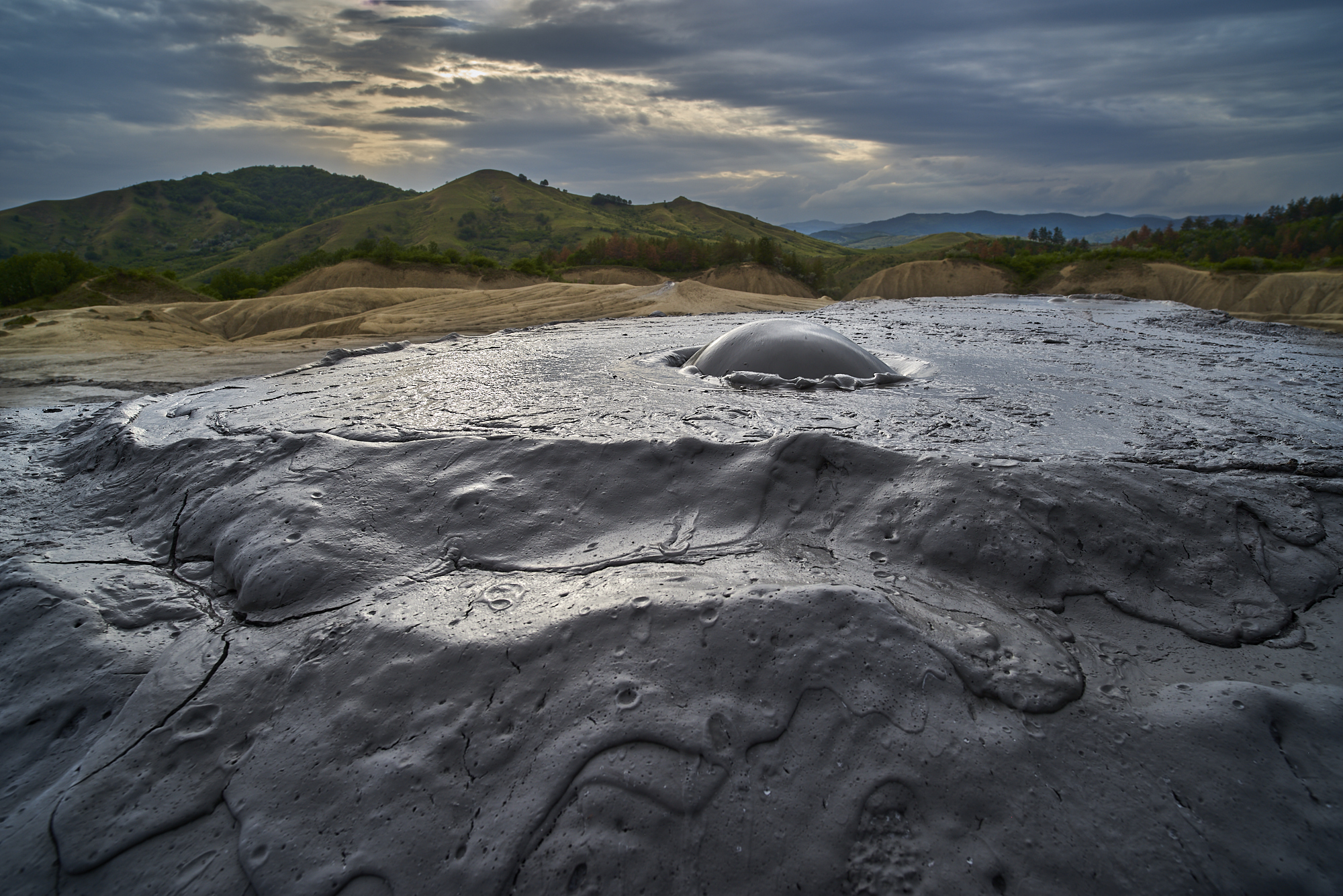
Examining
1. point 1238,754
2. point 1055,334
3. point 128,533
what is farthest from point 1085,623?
point 1055,334

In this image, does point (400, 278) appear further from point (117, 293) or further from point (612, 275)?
point (612, 275)

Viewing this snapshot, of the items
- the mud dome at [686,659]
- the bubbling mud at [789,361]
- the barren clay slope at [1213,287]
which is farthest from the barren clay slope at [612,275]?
the mud dome at [686,659]

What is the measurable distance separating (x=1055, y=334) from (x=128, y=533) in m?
8.20

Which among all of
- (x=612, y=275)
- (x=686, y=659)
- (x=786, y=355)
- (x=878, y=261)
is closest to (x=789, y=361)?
(x=786, y=355)

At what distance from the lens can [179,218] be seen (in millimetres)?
80312

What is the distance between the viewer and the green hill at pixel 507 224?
63.9 metres

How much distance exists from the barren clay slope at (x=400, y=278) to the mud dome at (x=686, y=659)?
1962 centimetres

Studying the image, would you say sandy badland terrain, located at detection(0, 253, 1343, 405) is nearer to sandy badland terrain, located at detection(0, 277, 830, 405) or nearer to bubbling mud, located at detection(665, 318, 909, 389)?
sandy badland terrain, located at detection(0, 277, 830, 405)

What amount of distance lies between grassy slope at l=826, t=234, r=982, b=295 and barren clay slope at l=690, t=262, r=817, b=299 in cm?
305

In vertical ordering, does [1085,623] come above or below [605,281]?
below

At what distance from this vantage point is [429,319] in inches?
478

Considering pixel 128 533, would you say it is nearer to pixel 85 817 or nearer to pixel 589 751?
pixel 85 817

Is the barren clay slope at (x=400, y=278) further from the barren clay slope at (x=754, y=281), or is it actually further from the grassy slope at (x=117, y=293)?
the barren clay slope at (x=754, y=281)

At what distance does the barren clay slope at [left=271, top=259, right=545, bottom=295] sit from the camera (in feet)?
68.8
